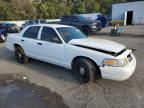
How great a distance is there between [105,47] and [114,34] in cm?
1243

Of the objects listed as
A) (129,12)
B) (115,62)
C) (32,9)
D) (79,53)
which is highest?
(32,9)

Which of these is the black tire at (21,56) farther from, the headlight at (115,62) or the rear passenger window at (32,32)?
the headlight at (115,62)

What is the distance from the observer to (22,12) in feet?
138

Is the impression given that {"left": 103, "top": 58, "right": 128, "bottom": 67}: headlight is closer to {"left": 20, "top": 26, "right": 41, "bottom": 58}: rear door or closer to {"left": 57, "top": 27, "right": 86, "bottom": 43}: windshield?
{"left": 57, "top": 27, "right": 86, "bottom": 43}: windshield

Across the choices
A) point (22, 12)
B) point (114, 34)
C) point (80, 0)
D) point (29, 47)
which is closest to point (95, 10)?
point (80, 0)

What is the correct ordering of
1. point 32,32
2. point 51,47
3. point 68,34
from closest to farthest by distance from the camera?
point 51,47 < point 68,34 < point 32,32

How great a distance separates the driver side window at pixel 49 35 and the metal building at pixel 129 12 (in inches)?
1017

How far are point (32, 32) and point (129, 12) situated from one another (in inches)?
1061

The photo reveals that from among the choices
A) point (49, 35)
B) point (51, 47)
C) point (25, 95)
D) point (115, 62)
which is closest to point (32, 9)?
point (49, 35)

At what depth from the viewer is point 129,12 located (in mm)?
31031

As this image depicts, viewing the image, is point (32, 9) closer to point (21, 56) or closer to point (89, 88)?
point (21, 56)

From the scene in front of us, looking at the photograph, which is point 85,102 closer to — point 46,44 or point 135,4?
point 46,44

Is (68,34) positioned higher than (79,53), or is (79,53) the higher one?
(68,34)

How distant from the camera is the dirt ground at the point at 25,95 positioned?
4.28 meters
